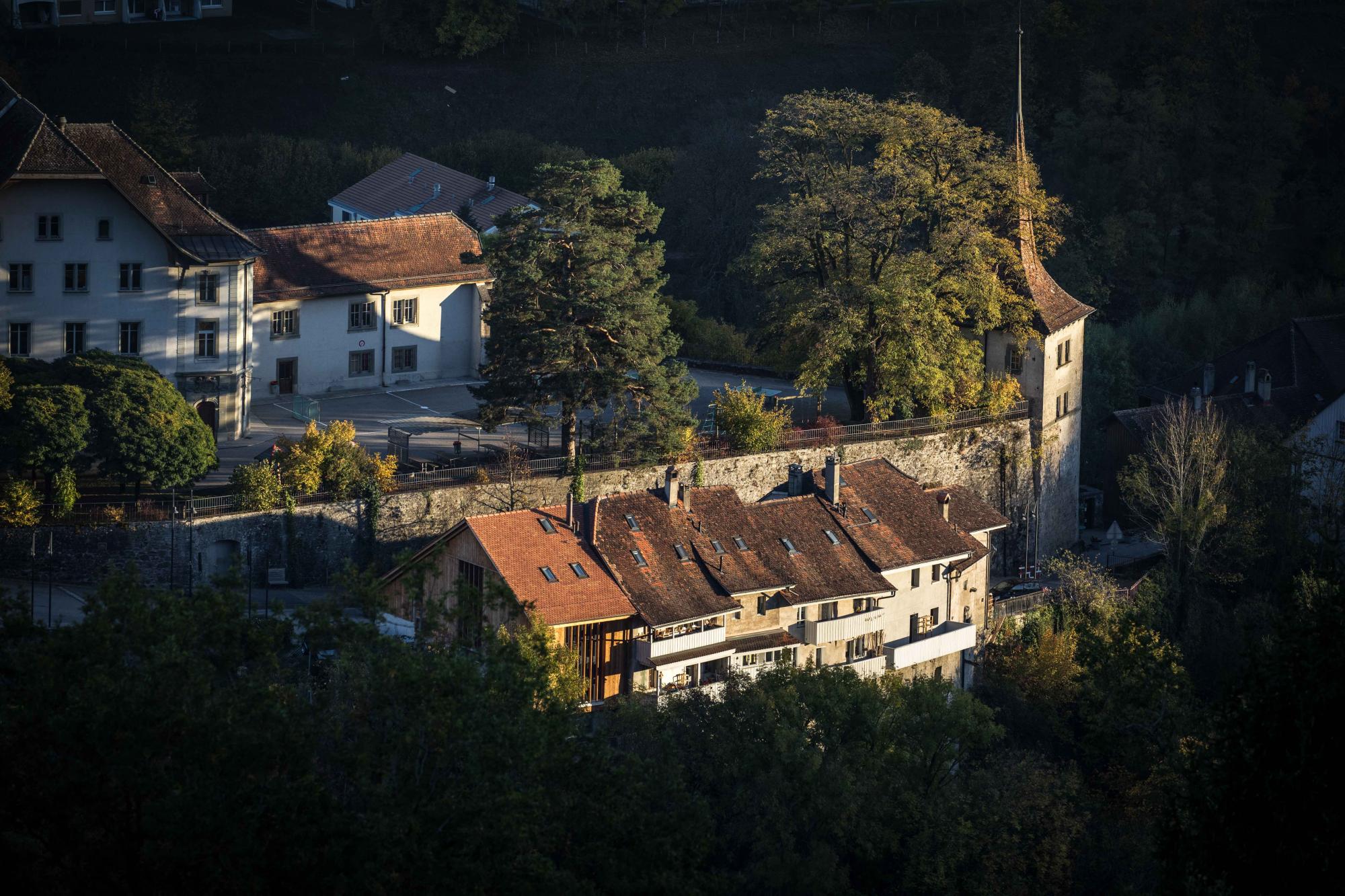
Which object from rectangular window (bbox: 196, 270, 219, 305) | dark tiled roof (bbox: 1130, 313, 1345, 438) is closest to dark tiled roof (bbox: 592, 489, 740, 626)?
rectangular window (bbox: 196, 270, 219, 305)

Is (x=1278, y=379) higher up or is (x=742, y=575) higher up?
(x=1278, y=379)

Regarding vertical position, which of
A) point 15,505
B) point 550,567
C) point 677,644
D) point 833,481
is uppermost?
point 833,481

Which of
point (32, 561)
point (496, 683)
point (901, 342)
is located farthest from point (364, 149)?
point (496, 683)

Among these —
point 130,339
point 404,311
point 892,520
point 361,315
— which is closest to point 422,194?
point 404,311

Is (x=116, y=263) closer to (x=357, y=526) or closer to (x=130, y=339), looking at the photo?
(x=130, y=339)

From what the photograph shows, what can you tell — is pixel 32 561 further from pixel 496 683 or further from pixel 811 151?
pixel 811 151
